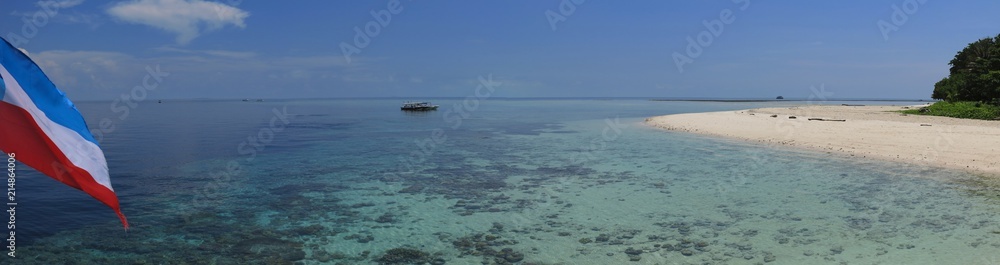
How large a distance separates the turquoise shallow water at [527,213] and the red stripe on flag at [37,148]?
7.03 m

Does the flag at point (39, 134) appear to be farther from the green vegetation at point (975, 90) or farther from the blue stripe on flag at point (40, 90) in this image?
the green vegetation at point (975, 90)

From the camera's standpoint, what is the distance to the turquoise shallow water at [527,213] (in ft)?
42.3

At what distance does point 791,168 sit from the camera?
26.1m

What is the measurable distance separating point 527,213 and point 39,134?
1326 centimetres

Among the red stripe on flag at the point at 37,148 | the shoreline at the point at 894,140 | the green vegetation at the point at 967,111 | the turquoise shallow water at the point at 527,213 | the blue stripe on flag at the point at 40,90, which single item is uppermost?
the blue stripe on flag at the point at 40,90

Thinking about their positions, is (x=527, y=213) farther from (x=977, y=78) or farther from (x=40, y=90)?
(x=977, y=78)

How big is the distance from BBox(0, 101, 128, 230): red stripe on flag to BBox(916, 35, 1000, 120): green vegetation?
6849cm

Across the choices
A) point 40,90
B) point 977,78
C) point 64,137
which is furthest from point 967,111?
point 40,90

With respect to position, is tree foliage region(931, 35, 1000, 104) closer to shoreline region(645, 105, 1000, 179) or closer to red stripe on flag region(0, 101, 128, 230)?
shoreline region(645, 105, 1000, 179)

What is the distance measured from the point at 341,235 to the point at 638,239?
8.12m

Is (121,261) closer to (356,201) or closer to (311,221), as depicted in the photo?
(311,221)

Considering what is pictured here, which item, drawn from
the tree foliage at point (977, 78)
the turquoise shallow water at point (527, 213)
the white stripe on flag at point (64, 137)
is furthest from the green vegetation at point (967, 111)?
the white stripe on flag at point (64, 137)

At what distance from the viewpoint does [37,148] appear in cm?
572

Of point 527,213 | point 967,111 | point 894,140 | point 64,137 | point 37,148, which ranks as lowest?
point 527,213
